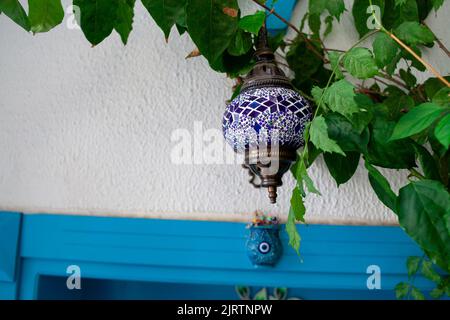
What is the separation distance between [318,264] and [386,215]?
23cm

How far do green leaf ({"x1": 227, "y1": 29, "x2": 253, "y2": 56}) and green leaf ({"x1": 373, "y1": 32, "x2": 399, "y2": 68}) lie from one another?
226 mm

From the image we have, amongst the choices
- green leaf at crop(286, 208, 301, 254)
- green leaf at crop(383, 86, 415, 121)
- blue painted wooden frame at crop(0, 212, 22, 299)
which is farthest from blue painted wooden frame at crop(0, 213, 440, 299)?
green leaf at crop(286, 208, 301, 254)

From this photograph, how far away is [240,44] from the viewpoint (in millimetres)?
689

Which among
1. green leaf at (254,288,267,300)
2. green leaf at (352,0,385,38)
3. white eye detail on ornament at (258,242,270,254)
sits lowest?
green leaf at (254,288,267,300)

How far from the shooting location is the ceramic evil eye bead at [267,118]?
0.62 metres

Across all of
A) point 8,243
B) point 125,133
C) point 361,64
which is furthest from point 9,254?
point 361,64

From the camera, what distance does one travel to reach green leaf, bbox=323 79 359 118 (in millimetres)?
492

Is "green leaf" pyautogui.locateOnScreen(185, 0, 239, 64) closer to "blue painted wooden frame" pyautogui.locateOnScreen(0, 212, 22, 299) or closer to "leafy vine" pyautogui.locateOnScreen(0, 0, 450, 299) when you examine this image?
"leafy vine" pyautogui.locateOnScreen(0, 0, 450, 299)

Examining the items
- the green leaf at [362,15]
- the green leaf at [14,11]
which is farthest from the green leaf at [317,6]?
the green leaf at [14,11]
